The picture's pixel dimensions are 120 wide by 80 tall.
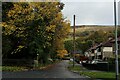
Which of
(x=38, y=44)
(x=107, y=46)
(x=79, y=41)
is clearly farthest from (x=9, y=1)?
(x=79, y=41)

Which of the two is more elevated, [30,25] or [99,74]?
[30,25]

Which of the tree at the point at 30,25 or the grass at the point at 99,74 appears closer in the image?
the grass at the point at 99,74

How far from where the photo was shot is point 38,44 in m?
49.0

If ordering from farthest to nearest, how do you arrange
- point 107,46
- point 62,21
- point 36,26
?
point 107,46, point 62,21, point 36,26

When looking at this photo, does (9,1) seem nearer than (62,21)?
Yes

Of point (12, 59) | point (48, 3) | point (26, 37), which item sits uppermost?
point (48, 3)

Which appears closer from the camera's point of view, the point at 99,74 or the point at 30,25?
the point at 99,74

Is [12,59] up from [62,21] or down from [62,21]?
down

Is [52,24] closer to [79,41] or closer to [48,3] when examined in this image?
[48,3]

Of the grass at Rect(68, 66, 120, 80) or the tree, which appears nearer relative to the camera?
the grass at Rect(68, 66, 120, 80)

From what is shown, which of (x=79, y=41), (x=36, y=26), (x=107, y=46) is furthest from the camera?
(x=79, y=41)

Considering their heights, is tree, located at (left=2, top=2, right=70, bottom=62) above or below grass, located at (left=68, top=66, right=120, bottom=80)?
above

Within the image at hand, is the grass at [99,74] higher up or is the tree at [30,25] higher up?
the tree at [30,25]

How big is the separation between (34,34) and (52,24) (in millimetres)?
3692
